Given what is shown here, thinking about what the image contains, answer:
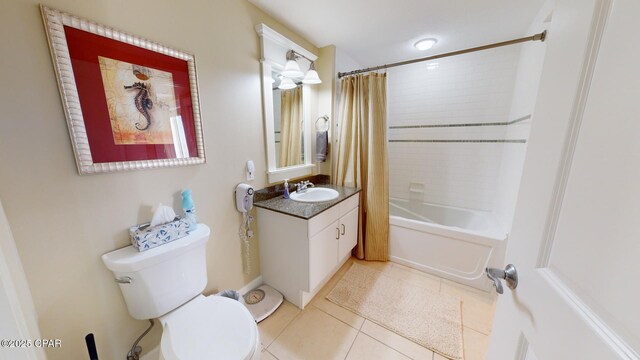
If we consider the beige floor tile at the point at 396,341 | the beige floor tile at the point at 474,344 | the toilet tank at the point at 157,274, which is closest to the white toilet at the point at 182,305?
the toilet tank at the point at 157,274

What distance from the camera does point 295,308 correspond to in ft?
5.44

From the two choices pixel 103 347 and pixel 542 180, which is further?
pixel 103 347

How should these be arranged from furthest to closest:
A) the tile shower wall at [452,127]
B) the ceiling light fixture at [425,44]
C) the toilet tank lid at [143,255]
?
the tile shower wall at [452,127], the ceiling light fixture at [425,44], the toilet tank lid at [143,255]

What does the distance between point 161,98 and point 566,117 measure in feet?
5.15

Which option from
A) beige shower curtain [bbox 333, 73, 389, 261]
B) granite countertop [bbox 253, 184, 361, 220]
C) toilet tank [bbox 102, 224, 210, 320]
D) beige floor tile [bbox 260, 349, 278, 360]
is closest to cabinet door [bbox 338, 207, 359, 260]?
beige shower curtain [bbox 333, 73, 389, 261]

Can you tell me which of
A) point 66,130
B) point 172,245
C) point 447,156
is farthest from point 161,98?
point 447,156

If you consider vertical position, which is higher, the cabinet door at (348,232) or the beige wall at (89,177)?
the beige wall at (89,177)

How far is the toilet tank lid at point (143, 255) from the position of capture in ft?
3.05

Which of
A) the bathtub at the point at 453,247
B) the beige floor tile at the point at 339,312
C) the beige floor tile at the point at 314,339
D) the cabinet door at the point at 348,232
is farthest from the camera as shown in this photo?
the cabinet door at the point at 348,232

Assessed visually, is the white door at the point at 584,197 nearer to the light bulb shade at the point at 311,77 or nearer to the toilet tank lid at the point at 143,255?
the toilet tank lid at the point at 143,255

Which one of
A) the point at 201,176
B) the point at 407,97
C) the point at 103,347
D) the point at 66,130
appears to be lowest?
the point at 103,347

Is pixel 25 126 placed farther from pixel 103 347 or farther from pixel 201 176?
pixel 103 347

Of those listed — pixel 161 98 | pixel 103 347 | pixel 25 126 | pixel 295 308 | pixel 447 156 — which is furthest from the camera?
pixel 447 156

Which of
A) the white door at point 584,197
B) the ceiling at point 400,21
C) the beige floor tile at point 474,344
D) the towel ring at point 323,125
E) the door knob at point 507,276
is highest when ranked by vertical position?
the ceiling at point 400,21
